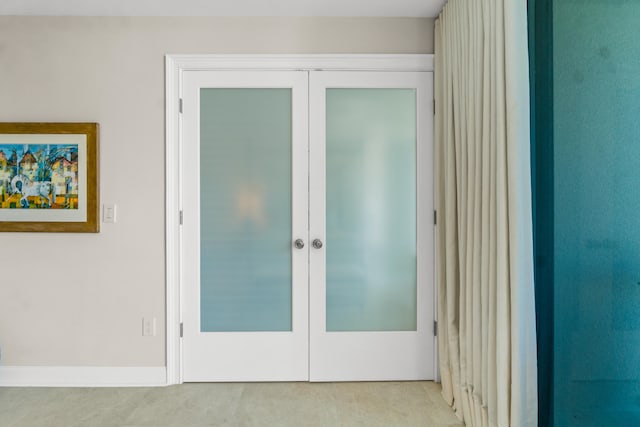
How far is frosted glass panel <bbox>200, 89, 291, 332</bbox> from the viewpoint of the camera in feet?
8.92

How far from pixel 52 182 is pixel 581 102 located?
3.03 metres

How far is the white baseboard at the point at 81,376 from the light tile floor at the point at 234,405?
0.06m

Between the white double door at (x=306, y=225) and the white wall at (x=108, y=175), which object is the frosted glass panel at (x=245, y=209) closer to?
the white double door at (x=306, y=225)

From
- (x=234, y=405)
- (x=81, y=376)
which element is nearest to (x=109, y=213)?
(x=81, y=376)

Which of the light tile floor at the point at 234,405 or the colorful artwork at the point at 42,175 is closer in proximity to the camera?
the light tile floor at the point at 234,405

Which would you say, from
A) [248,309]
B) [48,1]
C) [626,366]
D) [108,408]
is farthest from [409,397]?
[48,1]

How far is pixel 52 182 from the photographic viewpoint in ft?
8.75

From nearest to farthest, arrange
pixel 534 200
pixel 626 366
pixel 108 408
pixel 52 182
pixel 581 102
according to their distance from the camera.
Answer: pixel 626 366, pixel 581 102, pixel 534 200, pixel 108 408, pixel 52 182

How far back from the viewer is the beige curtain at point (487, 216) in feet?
5.64

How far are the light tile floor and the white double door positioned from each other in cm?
13

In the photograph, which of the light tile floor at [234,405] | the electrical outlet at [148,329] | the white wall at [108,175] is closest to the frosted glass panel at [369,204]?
the light tile floor at [234,405]

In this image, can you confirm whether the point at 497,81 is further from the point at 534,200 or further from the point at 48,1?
the point at 48,1

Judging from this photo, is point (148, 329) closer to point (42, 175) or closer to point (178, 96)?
point (42, 175)

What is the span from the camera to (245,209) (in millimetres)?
2729
